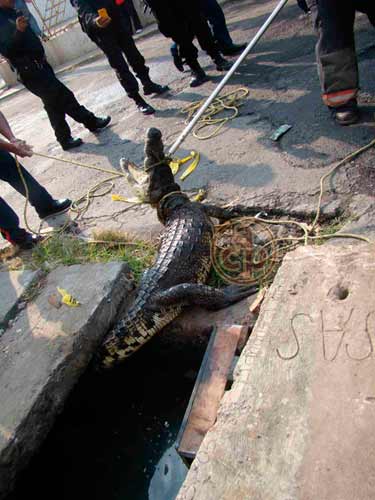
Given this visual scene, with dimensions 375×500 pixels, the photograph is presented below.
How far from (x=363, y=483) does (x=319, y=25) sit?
368 cm

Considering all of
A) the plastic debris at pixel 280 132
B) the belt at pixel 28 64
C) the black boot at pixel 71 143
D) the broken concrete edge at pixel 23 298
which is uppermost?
the belt at pixel 28 64

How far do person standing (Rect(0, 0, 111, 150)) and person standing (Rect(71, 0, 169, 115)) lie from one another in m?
0.71

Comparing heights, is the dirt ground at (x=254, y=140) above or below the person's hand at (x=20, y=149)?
below

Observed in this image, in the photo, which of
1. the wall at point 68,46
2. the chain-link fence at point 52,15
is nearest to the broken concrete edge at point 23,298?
the wall at point 68,46

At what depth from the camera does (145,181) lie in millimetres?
3562

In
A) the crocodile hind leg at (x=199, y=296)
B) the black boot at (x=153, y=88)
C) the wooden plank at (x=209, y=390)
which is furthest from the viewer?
the black boot at (x=153, y=88)

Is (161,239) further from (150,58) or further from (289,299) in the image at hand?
(150,58)

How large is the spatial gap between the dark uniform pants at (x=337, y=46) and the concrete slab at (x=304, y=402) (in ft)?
7.08

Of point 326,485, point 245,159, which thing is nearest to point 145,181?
point 245,159

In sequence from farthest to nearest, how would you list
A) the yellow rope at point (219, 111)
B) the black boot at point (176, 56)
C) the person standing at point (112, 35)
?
1. the black boot at point (176, 56)
2. the person standing at point (112, 35)
3. the yellow rope at point (219, 111)

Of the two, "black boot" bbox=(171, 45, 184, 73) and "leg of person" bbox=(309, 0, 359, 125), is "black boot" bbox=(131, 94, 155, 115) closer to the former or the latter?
"black boot" bbox=(171, 45, 184, 73)

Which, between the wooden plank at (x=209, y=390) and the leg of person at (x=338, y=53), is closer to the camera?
the wooden plank at (x=209, y=390)

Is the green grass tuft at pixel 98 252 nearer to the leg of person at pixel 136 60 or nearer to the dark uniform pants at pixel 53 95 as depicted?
the dark uniform pants at pixel 53 95

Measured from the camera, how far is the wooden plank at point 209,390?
1973 millimetres
